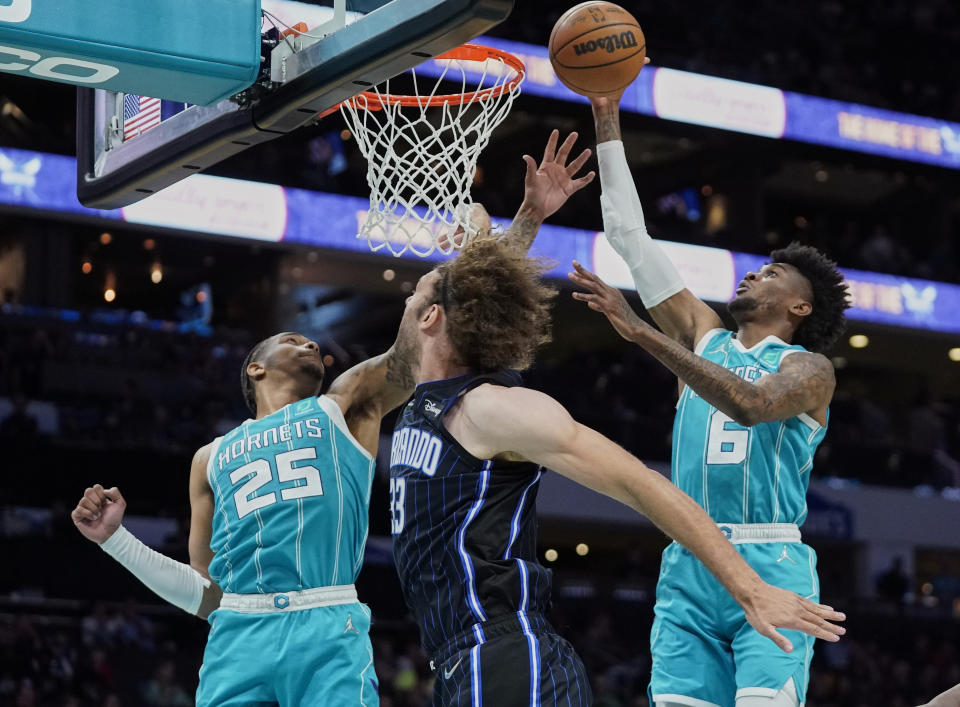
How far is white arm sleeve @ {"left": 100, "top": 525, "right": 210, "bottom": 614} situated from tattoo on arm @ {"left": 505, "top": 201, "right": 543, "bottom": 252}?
1.70 meters

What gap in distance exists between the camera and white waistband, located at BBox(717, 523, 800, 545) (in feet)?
15.0

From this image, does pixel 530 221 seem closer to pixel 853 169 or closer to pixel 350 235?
pixel 350 235

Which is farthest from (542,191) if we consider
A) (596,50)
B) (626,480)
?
(626,480)

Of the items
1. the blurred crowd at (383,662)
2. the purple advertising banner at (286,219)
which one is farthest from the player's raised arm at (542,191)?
the purple advertising banner at (286,219)

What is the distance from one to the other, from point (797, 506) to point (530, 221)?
1.36m

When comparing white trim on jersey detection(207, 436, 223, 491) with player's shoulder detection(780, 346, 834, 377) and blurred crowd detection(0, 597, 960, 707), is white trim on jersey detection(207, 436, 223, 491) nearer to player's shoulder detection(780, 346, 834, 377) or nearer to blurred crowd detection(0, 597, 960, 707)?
player's shoulder detection(780, 346, 834, 377)

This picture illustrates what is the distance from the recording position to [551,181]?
16.2ft

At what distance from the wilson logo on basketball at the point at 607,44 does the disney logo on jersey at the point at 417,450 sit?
2012 mm

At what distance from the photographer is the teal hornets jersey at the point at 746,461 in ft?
15.1

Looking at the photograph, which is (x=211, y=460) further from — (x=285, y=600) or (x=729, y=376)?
(x=729, y=376)

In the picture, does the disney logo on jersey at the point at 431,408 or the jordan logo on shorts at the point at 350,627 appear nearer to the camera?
the disney logo on jersey at the point at 431,408

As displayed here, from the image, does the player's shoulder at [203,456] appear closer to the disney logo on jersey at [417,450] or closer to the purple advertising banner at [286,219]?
the disney logo on jersey at [417,450]

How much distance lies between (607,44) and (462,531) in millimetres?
2334

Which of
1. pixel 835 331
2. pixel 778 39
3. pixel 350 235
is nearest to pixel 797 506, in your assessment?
pixel 835 331
